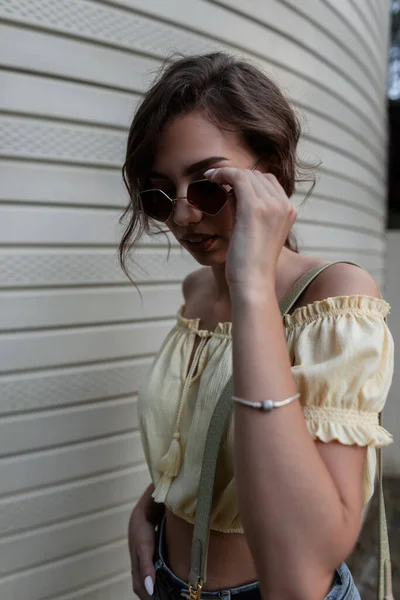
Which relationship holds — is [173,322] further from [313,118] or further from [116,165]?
[313,118]

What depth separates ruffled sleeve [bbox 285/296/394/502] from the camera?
1.07 metres

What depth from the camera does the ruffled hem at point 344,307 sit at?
1.17 metres

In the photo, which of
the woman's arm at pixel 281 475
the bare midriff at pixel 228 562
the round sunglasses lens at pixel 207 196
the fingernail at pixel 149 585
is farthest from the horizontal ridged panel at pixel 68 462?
the woman's arm at pixel 281 475

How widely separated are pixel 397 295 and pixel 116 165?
15.3 feet

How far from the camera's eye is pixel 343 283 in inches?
47.7

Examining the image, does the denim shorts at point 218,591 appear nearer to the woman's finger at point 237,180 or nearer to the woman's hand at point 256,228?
the woman's hand at point 256,228

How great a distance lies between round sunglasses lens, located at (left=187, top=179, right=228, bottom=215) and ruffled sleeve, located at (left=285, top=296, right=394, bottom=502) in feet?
1.24

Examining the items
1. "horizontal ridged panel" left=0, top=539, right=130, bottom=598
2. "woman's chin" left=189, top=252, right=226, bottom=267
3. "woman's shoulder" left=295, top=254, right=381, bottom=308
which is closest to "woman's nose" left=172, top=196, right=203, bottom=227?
"woman's chin" left=189, top=252, right=226, bottom=267

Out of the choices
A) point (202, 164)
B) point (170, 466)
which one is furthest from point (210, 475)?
point (202, 164)

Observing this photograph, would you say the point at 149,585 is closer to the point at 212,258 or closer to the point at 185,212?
the point at 212,258

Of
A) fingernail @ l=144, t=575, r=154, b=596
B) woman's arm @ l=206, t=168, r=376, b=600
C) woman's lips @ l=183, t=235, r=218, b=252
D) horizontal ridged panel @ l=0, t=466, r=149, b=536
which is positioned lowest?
horizontal ridged panel @ l=0, t=466, r=149, b=536

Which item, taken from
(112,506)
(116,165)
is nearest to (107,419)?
(112,506)

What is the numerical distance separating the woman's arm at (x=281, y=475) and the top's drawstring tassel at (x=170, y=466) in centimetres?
54

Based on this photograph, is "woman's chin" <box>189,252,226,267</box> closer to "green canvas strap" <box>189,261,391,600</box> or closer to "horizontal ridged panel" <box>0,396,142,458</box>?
"green canvas strap" <box>189,261,391,600</box>
